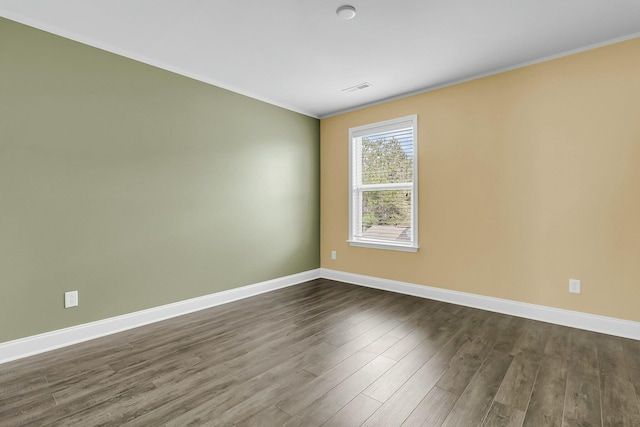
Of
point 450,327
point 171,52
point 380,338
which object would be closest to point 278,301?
point 380,338

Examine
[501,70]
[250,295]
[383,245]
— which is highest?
[501,70]

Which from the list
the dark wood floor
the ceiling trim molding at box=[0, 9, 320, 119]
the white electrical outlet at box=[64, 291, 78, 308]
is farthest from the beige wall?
the white electrical outlet at box=[64, 291, 78, 308]

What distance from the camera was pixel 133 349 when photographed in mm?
2477

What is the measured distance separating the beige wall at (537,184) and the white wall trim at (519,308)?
67 millimetres

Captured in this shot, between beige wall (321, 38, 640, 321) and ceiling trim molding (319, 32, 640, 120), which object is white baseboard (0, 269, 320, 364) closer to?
beige wall (321, 38, 640, 321)

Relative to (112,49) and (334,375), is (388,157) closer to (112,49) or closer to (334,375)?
(334,375)

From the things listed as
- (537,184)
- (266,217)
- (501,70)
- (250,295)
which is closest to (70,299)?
(250,295)

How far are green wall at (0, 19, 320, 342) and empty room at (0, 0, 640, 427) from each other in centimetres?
2

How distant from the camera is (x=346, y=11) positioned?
2268mm

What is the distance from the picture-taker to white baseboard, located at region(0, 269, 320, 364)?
2338 millimetres

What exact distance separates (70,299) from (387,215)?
352 cm

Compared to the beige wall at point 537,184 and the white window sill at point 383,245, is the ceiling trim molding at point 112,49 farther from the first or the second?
the white window sill at point 383,245

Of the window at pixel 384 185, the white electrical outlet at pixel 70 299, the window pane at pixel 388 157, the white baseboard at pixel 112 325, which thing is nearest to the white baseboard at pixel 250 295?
the white baseboard at pixel 112 325

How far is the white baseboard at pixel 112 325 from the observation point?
92.0 inches
